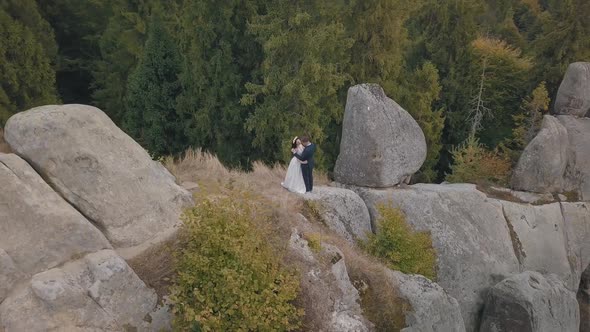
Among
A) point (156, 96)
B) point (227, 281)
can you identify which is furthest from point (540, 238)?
point (156, 96)

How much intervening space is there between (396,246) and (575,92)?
12548mm

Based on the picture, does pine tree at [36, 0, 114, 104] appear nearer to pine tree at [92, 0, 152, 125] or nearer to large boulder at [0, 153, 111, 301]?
pine tree at [92, 0, 152, 125]

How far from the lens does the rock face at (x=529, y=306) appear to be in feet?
46.0

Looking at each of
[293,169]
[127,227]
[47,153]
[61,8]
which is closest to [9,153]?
[47,153]

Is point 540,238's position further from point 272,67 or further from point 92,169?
point 92,169

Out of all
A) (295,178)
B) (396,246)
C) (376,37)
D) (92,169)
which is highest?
(376,37)

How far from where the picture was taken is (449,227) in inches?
613

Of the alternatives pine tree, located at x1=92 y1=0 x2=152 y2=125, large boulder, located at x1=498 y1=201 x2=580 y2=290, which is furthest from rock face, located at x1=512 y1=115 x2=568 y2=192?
pine tree, located at x1=92 y1=0 x2=152 y2=125

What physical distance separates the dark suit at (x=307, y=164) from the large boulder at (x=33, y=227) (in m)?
5.53

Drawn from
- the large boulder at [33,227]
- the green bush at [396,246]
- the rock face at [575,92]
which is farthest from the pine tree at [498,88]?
the large boulder at [33,227]

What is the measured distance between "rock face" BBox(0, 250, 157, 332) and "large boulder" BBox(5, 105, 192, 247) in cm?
92

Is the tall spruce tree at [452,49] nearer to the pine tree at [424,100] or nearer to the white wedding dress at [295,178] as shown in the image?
the pine tree at [424,100]

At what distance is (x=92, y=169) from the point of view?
→ 9766 mm

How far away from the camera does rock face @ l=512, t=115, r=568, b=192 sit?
61.0ft
